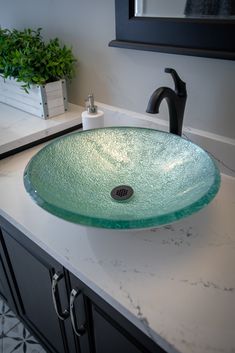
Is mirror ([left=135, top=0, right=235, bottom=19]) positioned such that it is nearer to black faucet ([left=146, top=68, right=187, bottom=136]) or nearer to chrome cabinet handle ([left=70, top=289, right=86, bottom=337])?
black faucet ([left=146, top=68, right=187, bottom=136])

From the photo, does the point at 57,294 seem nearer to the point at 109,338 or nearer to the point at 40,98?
the point at 109,338

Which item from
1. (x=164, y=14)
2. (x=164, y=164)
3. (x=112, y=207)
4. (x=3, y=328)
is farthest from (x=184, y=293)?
(x=3, y=328)

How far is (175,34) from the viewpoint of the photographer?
786 millimetres

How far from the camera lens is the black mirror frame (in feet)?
2.33

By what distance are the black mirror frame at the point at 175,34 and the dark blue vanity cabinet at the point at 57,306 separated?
63 centimetres

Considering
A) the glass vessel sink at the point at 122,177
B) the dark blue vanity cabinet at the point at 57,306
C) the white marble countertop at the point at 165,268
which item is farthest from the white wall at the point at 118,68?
the dark blue vanity cabinet at the point at 57,306

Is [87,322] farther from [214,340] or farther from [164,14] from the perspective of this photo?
[164,14]

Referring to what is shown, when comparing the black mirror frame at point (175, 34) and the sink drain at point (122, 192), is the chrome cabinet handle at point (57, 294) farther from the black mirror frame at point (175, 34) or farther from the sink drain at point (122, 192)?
the black mirror frame at point (175, 34)

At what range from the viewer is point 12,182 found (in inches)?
33.4

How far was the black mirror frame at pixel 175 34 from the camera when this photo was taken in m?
0.71

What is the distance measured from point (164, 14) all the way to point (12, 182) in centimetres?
63

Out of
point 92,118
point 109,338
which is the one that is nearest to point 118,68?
point 92,118

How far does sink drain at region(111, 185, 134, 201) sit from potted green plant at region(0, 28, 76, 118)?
51 cm

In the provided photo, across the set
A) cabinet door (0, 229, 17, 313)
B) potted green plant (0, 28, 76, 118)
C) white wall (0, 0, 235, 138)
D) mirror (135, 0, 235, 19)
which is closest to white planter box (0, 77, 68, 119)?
potted green plant (0, 28, 76, 118)
